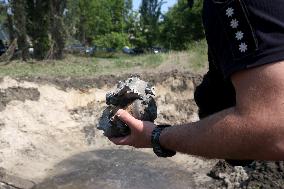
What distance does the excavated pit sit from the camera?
1089cm

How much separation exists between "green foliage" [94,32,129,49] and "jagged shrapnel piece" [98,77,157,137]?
33604mm

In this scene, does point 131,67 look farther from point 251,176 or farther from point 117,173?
point 251,176

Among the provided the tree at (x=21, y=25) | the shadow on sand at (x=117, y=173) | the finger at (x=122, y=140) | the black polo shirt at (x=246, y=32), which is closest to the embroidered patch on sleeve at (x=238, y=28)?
the black polo shirt at (x=246, y=32)

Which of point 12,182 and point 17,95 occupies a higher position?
point 17,95

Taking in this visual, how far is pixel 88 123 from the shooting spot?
15.0 meters

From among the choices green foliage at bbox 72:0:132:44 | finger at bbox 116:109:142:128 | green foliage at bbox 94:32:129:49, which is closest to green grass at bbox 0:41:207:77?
finger at bbox 116:109:142:128

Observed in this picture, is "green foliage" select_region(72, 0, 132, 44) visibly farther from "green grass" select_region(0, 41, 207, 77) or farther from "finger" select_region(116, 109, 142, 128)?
"finger" select_region(116, 109, 142, 128)

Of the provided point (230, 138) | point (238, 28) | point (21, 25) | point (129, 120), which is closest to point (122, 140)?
point (129, 120)

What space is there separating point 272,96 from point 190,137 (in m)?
0.37

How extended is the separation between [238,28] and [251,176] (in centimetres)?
842

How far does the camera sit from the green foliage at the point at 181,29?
29386 mm

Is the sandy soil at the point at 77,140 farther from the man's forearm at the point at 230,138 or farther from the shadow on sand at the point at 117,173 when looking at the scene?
the man's forearm at the point at 230,138

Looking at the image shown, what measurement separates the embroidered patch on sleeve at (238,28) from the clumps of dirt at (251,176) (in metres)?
6.92

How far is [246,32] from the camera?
1.47m
